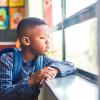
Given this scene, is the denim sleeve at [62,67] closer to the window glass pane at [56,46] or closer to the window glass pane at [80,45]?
the window glass pane at [80,45]

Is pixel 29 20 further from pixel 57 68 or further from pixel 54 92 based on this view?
pixel 54 92

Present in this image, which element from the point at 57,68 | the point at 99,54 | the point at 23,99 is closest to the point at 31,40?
the point at 57,68

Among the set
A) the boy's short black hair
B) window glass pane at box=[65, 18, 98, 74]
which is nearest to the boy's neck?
the boy's short black hair

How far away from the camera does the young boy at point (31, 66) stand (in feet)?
4.91

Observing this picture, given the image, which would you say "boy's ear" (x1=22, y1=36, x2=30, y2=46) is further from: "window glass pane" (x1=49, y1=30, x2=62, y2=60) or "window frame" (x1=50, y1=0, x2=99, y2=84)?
"window glass pane" (x1=49, y1=30, x2=62, y2=60)

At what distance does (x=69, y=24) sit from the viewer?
215 centimetres

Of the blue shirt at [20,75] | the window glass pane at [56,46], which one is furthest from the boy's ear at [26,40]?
the window glass pane at [56,46]

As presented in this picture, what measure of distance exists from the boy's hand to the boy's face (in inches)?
5.5

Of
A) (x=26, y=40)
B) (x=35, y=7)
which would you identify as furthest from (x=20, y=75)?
(x=35, y=7)

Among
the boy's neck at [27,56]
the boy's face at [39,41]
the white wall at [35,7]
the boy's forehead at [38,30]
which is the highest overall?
the white wall at [35,7]

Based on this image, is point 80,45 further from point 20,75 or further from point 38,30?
point 20,75

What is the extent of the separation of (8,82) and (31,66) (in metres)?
0.19

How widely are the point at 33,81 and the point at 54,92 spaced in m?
0.26

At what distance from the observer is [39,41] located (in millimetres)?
1629
